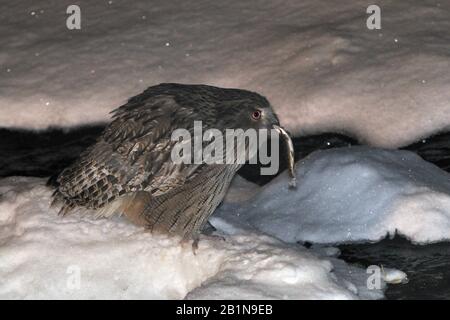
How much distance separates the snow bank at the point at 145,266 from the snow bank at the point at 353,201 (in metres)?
0.29

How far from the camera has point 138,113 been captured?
4.71 meters

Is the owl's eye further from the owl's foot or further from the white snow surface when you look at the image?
the white snow surface

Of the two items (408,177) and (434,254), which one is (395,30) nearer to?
(408,177)

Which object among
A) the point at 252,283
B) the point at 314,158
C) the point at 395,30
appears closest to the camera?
the point at 252,283

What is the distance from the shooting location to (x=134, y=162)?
4586mm

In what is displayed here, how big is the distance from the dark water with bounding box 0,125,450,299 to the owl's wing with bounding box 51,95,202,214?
67cm

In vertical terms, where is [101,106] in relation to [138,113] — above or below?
below

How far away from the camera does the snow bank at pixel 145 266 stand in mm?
4184

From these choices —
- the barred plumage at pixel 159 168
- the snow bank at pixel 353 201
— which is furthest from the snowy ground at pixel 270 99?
the barred plumage at pixel 159 168

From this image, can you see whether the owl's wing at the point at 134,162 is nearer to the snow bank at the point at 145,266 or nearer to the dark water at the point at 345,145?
the snow bank at the point at 145,266

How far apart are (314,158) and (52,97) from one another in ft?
7.09

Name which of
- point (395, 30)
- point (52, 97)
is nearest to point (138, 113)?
point (52, 97)

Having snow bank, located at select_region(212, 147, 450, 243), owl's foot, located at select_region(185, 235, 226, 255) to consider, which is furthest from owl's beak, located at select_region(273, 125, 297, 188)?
owl's foot, located at select_region(185, 235, 226, 255)

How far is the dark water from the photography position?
14.7 feet
